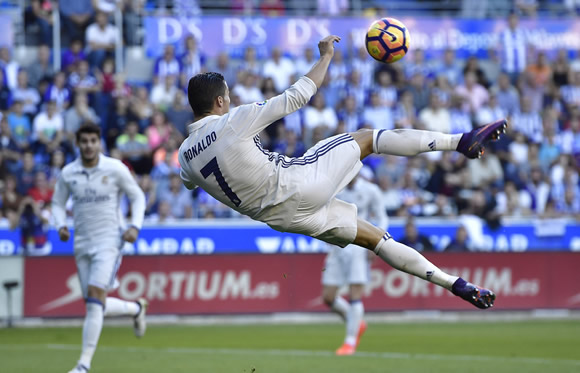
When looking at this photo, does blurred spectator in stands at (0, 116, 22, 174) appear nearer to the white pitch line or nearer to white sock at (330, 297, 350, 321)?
the white pitch line

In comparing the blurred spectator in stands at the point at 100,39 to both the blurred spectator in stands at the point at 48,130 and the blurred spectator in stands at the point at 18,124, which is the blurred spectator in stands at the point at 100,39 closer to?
the blurred spectator in stands at the point at 48,130

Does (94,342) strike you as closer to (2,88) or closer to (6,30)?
(2,88)

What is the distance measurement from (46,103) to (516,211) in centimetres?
949

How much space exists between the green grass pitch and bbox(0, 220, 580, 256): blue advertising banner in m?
1.65

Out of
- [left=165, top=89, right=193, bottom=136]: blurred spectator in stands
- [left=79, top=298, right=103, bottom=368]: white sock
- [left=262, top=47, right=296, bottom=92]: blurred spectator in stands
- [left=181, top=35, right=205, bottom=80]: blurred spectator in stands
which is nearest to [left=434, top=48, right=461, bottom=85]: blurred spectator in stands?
[left=262, top=47, right=296, bottom=92]: blurred spectator in stands

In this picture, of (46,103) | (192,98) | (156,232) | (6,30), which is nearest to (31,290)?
(156,232)

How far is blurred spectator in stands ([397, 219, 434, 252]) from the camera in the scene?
19250mm

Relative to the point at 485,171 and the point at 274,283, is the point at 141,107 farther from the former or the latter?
the point at 485,171

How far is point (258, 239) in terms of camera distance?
1970cm

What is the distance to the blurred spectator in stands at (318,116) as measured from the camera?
21812 millimetres

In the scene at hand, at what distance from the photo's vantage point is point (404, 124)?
21.9 m

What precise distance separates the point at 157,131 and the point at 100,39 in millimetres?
2949

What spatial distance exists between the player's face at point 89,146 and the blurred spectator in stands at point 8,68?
969 cm

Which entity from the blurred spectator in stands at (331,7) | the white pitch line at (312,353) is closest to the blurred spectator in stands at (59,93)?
the blurred spectator in stands at (331,7)
